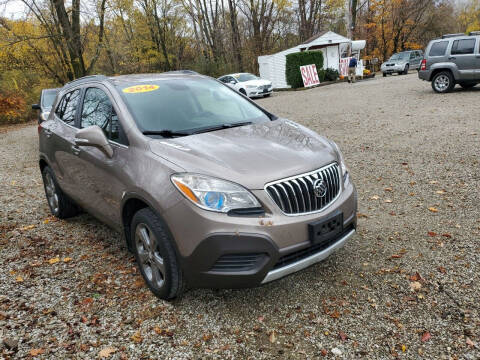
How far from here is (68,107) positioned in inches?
174

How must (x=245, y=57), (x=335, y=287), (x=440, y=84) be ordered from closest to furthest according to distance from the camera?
(x=335, y=287) < (x=440, y=84) < (x=245, y=57)

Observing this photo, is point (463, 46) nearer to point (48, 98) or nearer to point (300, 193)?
point (300, 193)

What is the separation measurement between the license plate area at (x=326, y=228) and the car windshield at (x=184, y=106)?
4.31 ft

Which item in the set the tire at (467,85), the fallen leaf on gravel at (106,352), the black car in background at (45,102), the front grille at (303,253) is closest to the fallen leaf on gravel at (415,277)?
the front grille at (303,253)

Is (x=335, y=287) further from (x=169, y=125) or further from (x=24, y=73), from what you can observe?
(x=24, y=73)

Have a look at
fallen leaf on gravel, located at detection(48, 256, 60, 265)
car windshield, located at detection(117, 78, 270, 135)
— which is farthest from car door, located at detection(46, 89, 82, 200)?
car windshield, located at detection(117, 78, 270, 135)

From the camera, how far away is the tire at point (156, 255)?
8.87 feet

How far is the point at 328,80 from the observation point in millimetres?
28531

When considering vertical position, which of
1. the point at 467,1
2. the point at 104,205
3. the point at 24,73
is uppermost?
the point at 467,1

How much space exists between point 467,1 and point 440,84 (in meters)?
67.6

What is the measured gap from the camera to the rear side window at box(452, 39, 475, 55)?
12.3 meters

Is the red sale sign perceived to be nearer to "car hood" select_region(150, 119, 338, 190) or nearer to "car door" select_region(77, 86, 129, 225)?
"car door" select_region(77, 86, 129, 225)

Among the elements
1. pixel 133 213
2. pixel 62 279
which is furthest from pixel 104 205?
pixel 62 279

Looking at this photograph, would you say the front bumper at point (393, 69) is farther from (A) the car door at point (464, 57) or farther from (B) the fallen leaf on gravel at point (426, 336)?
(B) the fallen leaf on gravel at point (426, 336)
